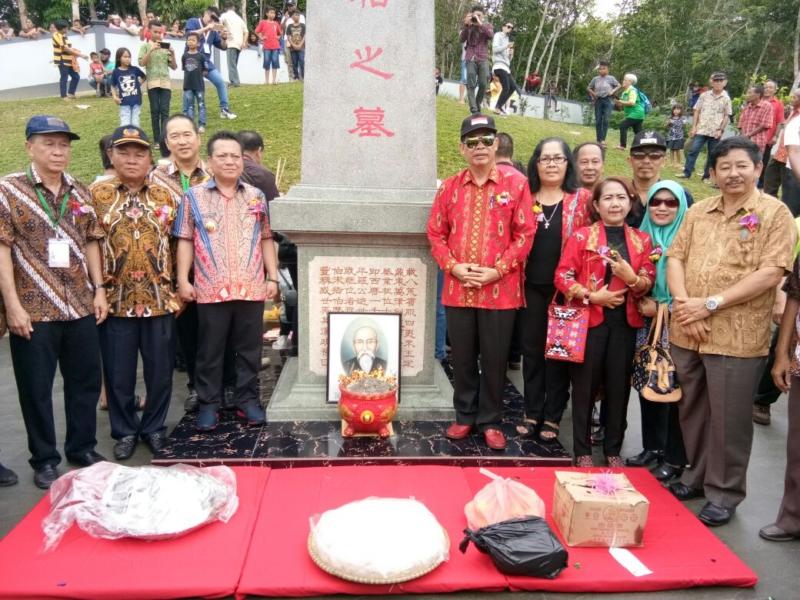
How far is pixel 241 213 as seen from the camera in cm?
390

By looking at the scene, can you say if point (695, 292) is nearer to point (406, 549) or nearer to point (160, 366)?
point (406, 549)

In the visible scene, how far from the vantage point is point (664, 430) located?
3.86 metres

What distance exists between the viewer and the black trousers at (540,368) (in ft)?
12.8

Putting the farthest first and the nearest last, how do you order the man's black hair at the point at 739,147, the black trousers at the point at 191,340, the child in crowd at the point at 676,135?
the child in crowd at the point at 676,135 → the black trousers at the point at 191,340 → the man's black hair at the point at 739,147

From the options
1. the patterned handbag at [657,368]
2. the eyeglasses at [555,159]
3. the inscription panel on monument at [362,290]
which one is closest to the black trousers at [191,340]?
the inscription panel on monument at [362,290]

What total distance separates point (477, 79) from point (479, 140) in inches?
370

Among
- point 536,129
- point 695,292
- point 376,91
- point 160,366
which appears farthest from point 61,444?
point 536,129

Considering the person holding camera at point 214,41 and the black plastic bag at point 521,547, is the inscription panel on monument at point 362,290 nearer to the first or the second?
the black plastic bag at point 521,547

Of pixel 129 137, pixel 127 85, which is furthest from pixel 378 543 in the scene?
pixel 127 85

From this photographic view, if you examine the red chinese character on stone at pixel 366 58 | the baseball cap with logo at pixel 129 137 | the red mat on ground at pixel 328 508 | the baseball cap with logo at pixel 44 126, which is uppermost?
the red chinese character on stone at pixel 366 58

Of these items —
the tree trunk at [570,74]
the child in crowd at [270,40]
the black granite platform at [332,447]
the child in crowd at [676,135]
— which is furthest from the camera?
the tree trunk at [570,74]

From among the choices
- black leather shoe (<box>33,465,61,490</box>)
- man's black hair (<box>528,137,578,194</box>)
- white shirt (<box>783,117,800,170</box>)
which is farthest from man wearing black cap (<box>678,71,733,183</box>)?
black leather shoe (<box>33,465,61,490</box>)

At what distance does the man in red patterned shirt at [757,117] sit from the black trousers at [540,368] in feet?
25.6

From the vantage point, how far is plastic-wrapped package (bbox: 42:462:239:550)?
2896mm
